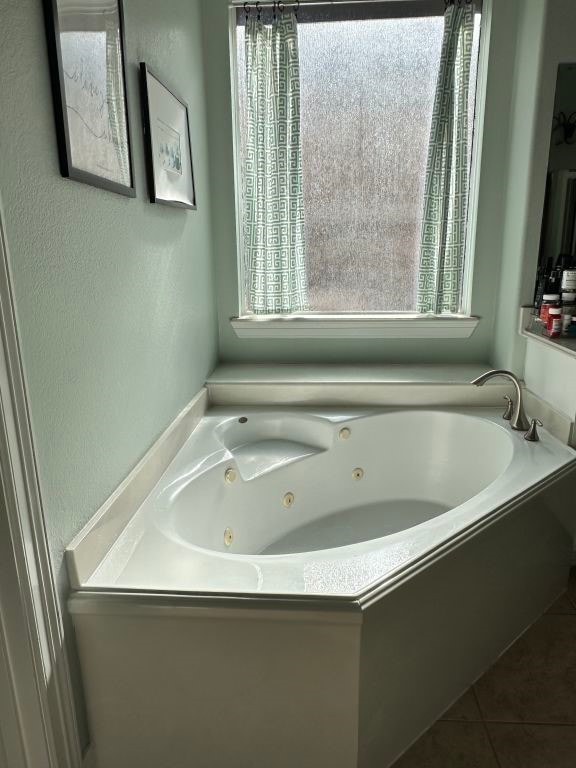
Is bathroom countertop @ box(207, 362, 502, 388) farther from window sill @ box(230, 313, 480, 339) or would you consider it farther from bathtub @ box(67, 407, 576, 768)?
bathtub @ box(67, 407, 576, 768)

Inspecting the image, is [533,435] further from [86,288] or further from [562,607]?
[86,288]

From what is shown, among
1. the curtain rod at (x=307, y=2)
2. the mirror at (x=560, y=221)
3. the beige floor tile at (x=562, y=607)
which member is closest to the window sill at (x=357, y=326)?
the mirror at (x=560, y=221)

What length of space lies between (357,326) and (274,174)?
2.83 feet

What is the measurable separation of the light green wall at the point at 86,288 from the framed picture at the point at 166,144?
39mm

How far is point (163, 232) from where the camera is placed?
1869 millimetres

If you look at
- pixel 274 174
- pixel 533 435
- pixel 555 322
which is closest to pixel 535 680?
pixel 533 435

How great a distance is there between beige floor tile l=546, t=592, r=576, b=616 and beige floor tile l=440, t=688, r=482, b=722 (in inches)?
21.4

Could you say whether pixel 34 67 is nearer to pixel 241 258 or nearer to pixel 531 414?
pixel 241 258

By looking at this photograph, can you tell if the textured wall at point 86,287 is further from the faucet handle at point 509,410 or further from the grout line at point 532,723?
the faucet handle at point 509,410

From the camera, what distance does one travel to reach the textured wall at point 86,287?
1004 millimetres

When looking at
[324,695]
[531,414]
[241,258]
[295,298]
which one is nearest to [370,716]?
[324,695]

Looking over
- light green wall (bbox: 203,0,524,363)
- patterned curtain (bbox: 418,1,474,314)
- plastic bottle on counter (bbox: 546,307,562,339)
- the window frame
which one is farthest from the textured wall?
plastic bottle on counter (bbox: 546,307,562,339)

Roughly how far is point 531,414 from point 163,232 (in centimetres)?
171

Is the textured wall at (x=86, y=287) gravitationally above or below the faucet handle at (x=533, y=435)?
above
